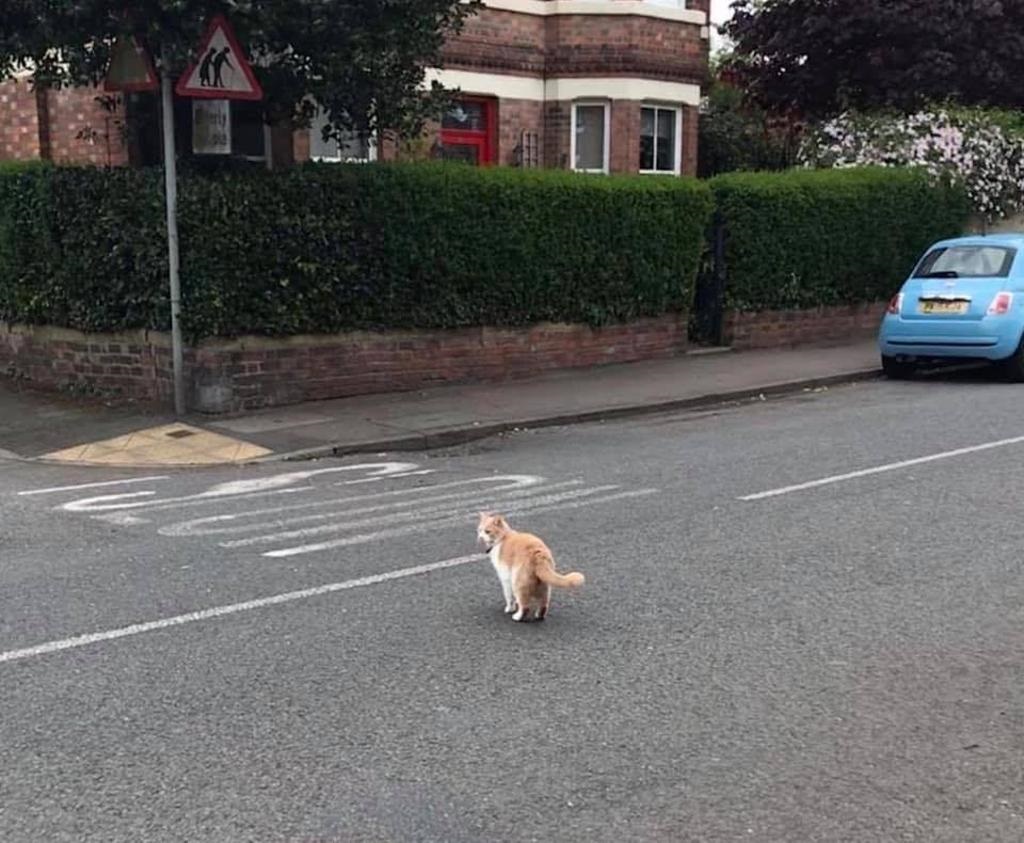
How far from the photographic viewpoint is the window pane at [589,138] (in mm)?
20422

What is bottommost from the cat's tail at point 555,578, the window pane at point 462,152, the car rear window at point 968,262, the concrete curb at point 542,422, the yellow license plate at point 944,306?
the concrete curb at point 542,422

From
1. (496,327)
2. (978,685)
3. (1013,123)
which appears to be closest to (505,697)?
(978,685)

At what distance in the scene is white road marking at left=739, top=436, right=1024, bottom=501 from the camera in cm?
840

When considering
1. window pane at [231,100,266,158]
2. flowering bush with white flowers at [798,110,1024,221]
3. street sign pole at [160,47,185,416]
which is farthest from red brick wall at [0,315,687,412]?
flowering bush with white flowers at [798,110,1024,221]

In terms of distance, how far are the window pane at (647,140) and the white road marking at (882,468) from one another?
1175 centimetres

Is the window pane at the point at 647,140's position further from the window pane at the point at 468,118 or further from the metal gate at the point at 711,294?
the metal gate at the point at 711,294

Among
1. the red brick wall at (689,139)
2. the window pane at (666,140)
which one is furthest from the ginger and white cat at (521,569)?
the red brick wall at (689,139)

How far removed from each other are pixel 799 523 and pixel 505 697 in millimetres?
3375

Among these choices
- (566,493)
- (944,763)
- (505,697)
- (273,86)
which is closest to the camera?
(944,763)

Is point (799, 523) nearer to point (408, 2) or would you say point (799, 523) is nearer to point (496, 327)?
point (408, 2)

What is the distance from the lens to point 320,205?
12.3 metres

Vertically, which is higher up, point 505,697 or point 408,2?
point 408,2

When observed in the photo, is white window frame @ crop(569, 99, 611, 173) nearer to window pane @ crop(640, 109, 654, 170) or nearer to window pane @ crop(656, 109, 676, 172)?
window pane @ crop(640, 109, 654, 170)

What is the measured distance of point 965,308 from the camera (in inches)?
565
